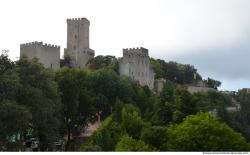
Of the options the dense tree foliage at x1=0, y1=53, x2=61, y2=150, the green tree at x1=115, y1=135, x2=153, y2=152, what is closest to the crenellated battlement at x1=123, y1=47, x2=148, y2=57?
the dense tree foliage at x1=0, y1=53, x2=61, y2=150

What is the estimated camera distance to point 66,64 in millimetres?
97688

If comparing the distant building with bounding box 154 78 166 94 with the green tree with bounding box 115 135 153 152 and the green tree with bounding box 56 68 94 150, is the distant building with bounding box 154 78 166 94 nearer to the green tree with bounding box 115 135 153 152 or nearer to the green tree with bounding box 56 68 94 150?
the green tree with bounding box 56 68 94 150

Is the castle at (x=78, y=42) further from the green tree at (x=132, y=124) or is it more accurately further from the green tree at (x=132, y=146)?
the green tree at (x=132, y=146)

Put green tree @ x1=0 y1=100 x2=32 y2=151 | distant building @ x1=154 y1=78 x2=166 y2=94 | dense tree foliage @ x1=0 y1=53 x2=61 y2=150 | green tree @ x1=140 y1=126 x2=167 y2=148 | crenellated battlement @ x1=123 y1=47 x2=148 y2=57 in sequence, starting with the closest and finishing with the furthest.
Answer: green tree @ x1=140 y1=126 x2=167 y2=148 → green tree @ x1=0 y1=100 x2=32 y2=151 → dense tree foliage @ x1=0 y1=53 x2=61 y2=150 → crenellated battlement @ x1=123 y1=47 x2=148 y2=57 → distant building @ x1=154 y1=78 x2=166 y2=94

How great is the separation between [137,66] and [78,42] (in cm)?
1593

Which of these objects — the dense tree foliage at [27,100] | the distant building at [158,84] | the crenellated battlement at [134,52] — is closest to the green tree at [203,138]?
the dense tree foliage at [27,100]

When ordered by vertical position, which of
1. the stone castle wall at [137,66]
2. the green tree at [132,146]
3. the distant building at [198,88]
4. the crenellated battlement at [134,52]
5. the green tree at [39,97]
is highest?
the crenellated battlement at [134,52]

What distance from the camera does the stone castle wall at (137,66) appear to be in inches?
3588

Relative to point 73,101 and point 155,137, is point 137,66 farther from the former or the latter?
point 155,137

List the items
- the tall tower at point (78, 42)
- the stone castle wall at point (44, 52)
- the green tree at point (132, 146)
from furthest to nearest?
1. the tall tower at point (78, 42)
2. the stone castle wall at point (44, 52)
3. the green tree at point (132, 146)

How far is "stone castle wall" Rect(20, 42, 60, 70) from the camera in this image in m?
86.1

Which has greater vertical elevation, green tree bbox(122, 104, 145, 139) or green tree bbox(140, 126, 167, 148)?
green tree bbox(122, 104, 145, 139)

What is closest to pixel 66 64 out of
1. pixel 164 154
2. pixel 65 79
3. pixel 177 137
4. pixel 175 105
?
pixel 65 79

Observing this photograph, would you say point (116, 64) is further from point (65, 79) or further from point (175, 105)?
point (175, 105)
